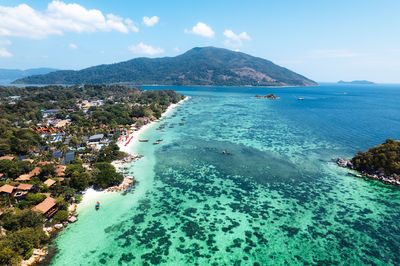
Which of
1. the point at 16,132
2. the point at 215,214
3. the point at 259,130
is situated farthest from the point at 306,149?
the point at 16,132

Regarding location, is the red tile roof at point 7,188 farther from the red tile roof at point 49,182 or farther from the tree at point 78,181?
the tree at point 78,181

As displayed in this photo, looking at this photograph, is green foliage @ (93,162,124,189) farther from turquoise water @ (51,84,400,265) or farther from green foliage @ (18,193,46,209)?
green foliage @ (18,193,46,209)

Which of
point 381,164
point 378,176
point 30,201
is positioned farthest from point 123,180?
point 381,164

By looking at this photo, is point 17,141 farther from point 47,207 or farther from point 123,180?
point 47,207

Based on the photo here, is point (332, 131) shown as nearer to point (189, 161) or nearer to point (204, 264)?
point (189, 161)

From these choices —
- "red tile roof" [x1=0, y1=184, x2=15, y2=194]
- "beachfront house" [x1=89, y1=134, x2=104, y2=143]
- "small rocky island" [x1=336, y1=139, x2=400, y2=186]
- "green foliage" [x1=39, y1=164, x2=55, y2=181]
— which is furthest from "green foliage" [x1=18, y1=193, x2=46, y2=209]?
"small rocky island" [x1=336, y1=139, x2=400, y2=186]
